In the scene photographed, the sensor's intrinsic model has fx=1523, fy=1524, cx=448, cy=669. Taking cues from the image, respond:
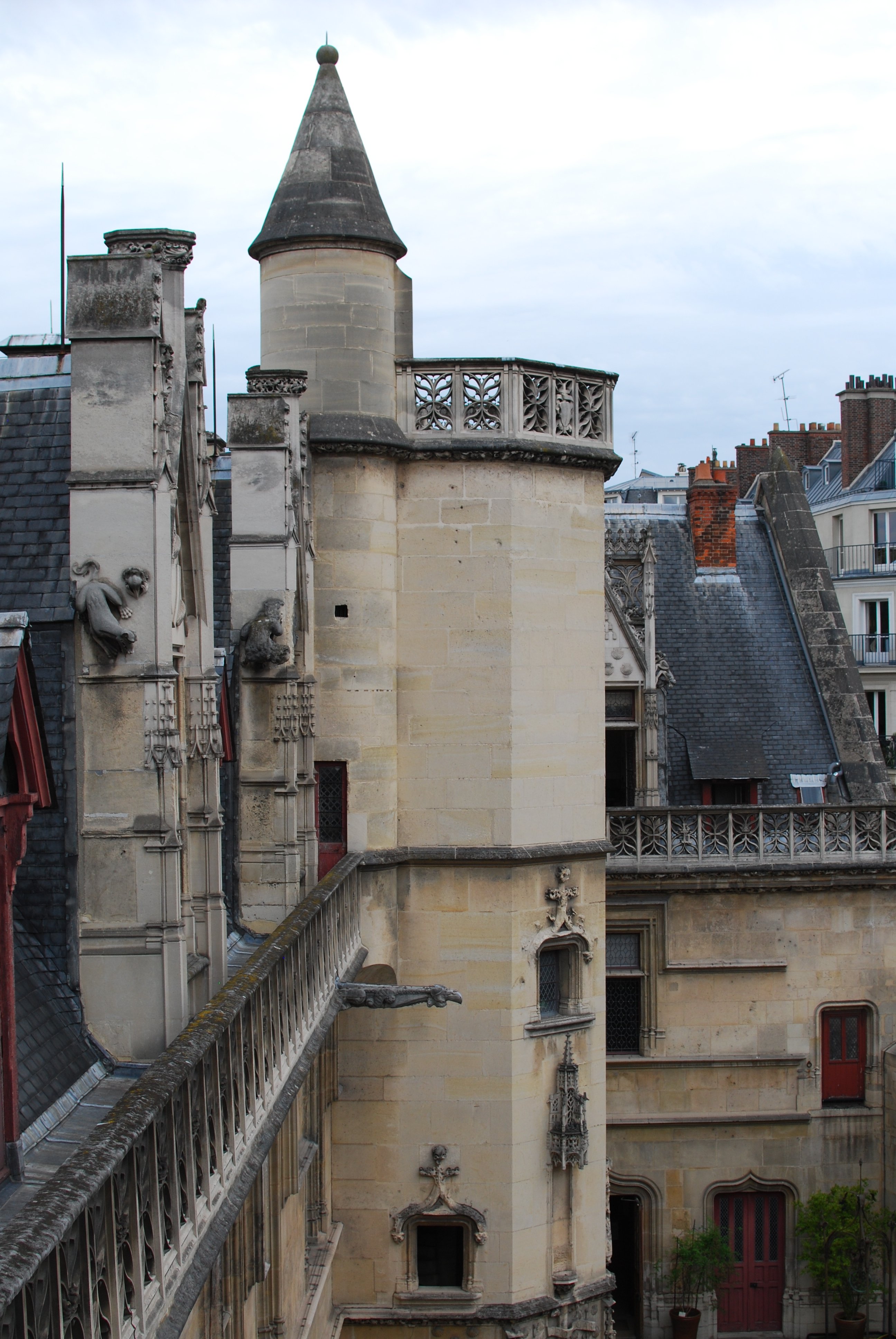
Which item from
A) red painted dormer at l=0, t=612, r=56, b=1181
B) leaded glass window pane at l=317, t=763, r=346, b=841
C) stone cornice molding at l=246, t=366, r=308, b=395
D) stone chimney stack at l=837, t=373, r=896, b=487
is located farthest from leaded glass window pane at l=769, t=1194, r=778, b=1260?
stone chimney stack at l=837, t=373, r=896, b=487

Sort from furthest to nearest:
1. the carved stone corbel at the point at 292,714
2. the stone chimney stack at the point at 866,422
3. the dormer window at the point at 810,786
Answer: the stone chimney stack at the point at 866,422
the dormer window at the point at 810,786
the carved stone corbel at the point at 292,714

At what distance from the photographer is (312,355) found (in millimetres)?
17969

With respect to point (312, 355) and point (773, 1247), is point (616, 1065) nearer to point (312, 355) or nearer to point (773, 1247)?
point (773, 1247)

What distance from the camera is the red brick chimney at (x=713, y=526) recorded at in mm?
29297

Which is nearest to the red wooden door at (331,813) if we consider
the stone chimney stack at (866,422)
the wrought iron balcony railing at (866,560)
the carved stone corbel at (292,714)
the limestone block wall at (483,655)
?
the limestone block wall at (483,655)

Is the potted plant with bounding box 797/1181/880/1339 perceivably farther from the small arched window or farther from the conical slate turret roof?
the conical slate turret roof

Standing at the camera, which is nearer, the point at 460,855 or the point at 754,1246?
the point at 460,855

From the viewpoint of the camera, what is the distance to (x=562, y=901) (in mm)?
18406

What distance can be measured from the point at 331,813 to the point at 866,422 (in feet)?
91.9

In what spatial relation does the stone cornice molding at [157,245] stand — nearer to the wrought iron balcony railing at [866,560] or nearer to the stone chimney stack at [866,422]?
the wrought iron balcony railing at [866,560]

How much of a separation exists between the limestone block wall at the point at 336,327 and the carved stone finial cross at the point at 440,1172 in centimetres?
879

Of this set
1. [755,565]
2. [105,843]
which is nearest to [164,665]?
[105,843]

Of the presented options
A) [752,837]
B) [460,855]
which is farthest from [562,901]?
[752,837]

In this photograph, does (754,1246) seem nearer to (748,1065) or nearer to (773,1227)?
(773,1227)
